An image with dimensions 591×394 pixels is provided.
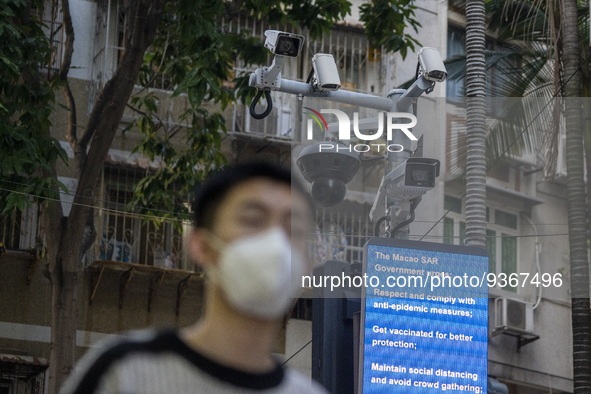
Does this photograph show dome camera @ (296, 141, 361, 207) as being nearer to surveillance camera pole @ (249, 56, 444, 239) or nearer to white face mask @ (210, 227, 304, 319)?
surveillance camera pole @ (249, 56, 444, 239)

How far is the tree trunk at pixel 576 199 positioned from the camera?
15.0m

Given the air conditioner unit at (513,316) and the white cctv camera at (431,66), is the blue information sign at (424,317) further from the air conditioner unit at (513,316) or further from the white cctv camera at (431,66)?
the air conditioner unit at (513,316)

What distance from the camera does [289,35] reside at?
1075cm

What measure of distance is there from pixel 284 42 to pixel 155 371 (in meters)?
9.19

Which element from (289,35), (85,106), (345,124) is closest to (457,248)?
(345,124)

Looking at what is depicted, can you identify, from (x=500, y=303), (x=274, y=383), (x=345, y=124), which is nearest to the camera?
(x=274, y=383)

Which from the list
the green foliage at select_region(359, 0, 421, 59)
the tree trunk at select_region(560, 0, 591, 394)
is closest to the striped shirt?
the green foliage at select_region(359, 0, 421, 59)

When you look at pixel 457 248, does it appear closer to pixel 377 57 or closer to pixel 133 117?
pixel 133 117

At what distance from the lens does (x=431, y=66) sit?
35.5ft

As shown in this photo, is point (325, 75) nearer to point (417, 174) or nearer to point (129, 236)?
point (417, 174)

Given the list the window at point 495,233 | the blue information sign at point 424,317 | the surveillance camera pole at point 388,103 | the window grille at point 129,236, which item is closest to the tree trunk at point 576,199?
the window at point 495,233

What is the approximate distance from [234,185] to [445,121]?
14727 mm

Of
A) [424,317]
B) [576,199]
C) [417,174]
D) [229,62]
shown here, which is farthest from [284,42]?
[576,199]

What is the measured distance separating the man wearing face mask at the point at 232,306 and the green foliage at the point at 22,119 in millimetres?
9589
